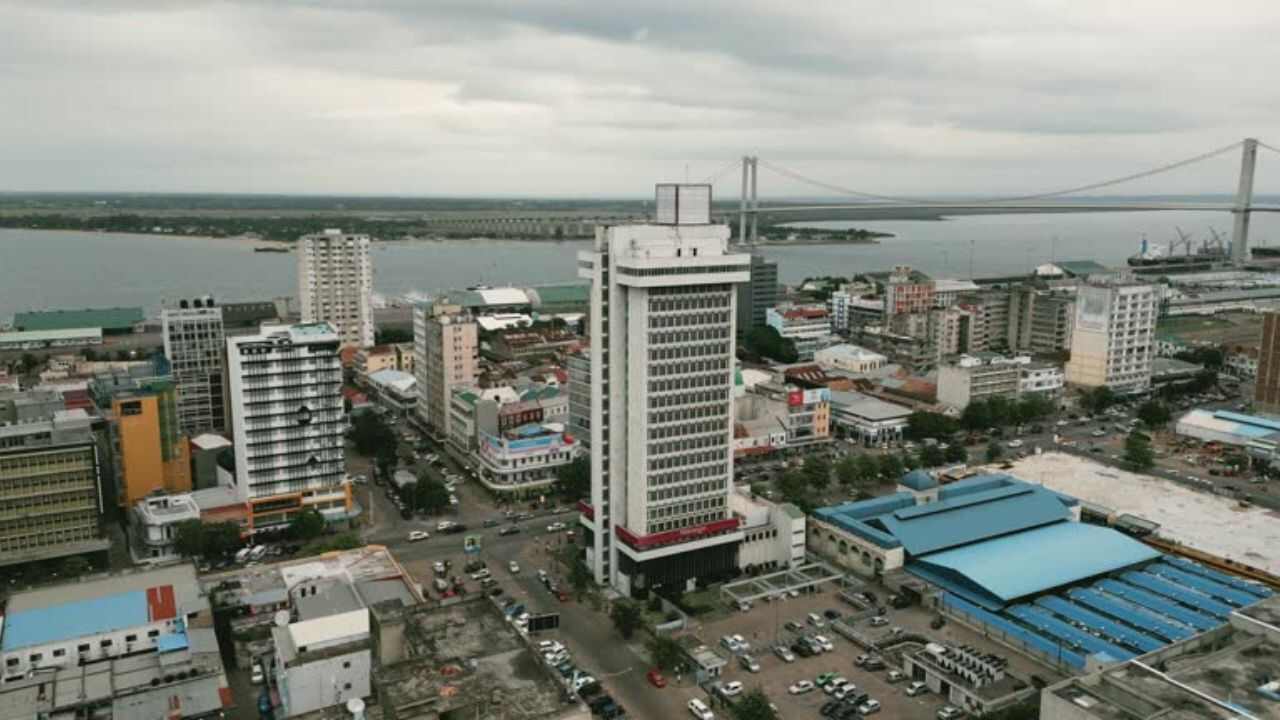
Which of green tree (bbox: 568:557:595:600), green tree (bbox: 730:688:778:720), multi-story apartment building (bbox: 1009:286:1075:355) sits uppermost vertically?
multi-story apartment building (bbox: 1009:286:1075:355)

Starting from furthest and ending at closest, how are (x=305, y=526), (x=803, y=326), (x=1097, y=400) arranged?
(x=803, y=326) → (x=1097, y=400) → (x=305, y=526)

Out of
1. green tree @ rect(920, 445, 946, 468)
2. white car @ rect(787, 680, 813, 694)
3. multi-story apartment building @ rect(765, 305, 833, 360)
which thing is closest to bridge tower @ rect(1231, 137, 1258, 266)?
multi-story apartment building @ rect(765, 305, 833, 360)

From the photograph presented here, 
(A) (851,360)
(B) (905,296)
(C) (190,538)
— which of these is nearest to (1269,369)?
(A) (851,360)

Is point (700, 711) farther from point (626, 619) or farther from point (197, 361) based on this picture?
point (197, 361)

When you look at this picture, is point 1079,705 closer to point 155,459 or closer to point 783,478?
point 783,478

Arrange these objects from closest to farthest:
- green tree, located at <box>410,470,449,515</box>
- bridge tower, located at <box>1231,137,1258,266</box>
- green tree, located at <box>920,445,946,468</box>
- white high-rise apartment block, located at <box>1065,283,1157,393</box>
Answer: green tree, located at <box>410,470,449,515</box> → green tree, located at <box>920,445,946,468</box> → white high-rise apartment block, located at <box>1065,283,1157,393</box> → bridge tower, located at <box>1231,137,1258,266</box>

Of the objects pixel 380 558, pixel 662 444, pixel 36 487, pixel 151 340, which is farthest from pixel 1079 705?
pixel 151 340

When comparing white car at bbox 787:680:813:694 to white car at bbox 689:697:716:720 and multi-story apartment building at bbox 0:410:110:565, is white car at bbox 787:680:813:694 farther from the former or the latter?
multi-story apartment building at bbox 0:410:110:565
